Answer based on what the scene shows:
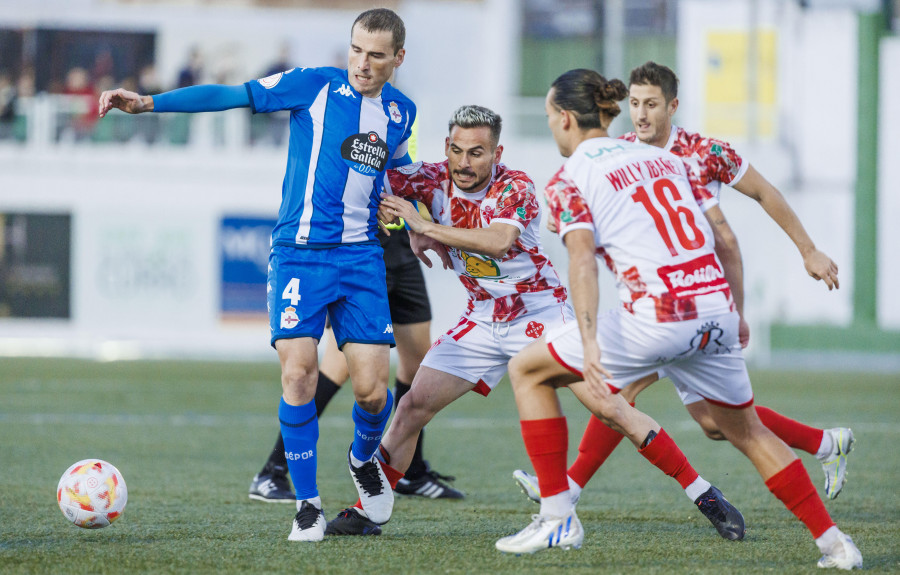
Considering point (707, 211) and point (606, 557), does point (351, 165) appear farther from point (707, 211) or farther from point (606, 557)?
point (606, 557)

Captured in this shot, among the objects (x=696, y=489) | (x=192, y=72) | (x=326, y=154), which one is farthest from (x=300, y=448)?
(x=192, y=72)

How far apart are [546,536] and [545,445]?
355 millimetres

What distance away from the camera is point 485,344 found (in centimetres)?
525

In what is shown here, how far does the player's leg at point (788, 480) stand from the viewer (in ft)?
13.6

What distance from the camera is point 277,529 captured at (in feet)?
16.5

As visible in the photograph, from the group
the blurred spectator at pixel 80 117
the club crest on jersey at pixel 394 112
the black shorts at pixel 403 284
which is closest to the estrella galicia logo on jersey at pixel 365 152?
the club crest on jersey at pixel 394 112

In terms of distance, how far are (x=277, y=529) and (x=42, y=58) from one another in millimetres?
23608

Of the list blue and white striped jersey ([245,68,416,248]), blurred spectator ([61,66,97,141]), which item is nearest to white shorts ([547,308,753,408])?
blue and white striped jersey ([245,68,416,248])

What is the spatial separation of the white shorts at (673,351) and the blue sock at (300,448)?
47.9 inches

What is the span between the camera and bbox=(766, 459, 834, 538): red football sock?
4211 mm

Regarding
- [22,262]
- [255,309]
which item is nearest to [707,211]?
[255,309]

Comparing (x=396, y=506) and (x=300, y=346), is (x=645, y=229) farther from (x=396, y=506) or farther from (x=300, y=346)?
(x=396, y=506)

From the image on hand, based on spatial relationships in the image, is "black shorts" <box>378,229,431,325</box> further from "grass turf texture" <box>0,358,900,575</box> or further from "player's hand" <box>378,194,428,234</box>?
"player's hand" <box>378,194,428,234</box>

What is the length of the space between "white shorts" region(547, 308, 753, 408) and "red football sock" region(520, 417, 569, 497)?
12.4 inches
